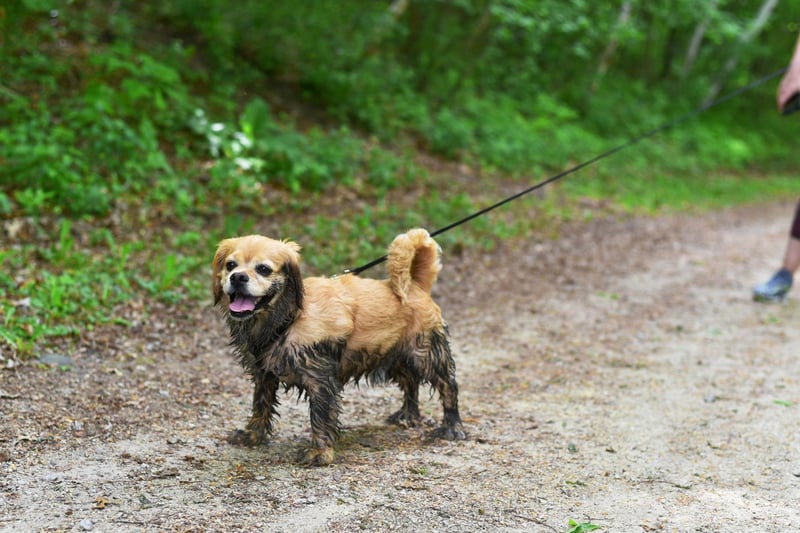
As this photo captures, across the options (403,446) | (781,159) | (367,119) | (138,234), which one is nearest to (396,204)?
(367,119)

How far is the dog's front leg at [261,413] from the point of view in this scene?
4.19 m

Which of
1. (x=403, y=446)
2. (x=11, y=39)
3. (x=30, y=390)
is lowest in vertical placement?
(x=30, y=390)

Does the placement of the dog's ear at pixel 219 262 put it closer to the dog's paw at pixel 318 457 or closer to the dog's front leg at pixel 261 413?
the dog's front leg at pixel 261 413

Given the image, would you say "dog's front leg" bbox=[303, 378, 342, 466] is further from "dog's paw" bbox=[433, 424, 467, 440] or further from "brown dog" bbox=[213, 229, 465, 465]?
"dog's paw" bbox=[433, 424, 467, 440]

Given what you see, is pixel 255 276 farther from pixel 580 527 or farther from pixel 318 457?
pixel 580 527

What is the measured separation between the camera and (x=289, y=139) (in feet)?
33.7

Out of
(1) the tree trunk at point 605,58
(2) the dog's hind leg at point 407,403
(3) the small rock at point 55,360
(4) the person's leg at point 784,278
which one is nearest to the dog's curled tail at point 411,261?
(2) the dog's hind leg at point 407,403

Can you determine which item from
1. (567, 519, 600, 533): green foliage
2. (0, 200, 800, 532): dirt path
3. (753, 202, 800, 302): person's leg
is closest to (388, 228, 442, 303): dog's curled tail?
(0, 200, 800, 532): dirt path

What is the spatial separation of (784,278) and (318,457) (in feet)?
20.7

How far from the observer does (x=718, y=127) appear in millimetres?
22797

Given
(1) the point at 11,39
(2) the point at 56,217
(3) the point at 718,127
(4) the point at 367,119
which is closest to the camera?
(2) the point at 56,217

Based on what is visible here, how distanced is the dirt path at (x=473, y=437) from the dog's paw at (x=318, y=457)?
68 millimetres

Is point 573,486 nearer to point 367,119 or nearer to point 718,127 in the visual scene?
point 367,119

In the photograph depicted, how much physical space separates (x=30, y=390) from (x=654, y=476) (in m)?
3.73
